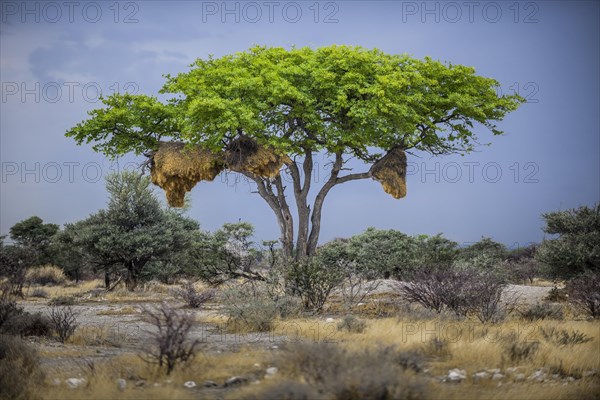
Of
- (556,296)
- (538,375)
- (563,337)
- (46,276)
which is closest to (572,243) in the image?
(556,296)

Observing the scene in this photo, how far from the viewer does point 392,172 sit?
2662cm

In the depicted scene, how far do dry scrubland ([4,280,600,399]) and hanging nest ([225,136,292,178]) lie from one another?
11.5 metres

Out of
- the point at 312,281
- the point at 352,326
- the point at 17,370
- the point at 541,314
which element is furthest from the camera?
the point at 312,281

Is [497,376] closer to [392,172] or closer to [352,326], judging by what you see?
[352,326]

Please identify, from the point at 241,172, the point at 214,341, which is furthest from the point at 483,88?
the point at 214,341

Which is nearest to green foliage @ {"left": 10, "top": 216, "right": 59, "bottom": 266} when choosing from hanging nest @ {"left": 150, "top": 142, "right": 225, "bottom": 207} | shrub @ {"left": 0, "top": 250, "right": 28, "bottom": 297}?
shrub @ {"left": 0, "top": 250, "right": 28, "bottom": 297}

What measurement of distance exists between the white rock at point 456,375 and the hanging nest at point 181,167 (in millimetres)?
18316

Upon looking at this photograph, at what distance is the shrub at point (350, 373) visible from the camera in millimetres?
6941

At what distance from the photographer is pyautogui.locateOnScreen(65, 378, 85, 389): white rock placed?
8.39 metres

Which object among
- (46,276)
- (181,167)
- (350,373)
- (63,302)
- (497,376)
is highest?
(181,167)

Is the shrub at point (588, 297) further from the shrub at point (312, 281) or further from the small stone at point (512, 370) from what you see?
the small stone at point (512, 370)

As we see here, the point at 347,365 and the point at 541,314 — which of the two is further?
the point at 541,314

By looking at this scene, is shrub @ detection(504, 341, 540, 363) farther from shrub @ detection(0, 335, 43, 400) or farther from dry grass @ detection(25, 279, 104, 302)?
dry grass @ detection(25, 279, 104, 302)

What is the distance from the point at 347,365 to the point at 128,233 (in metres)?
26.0
